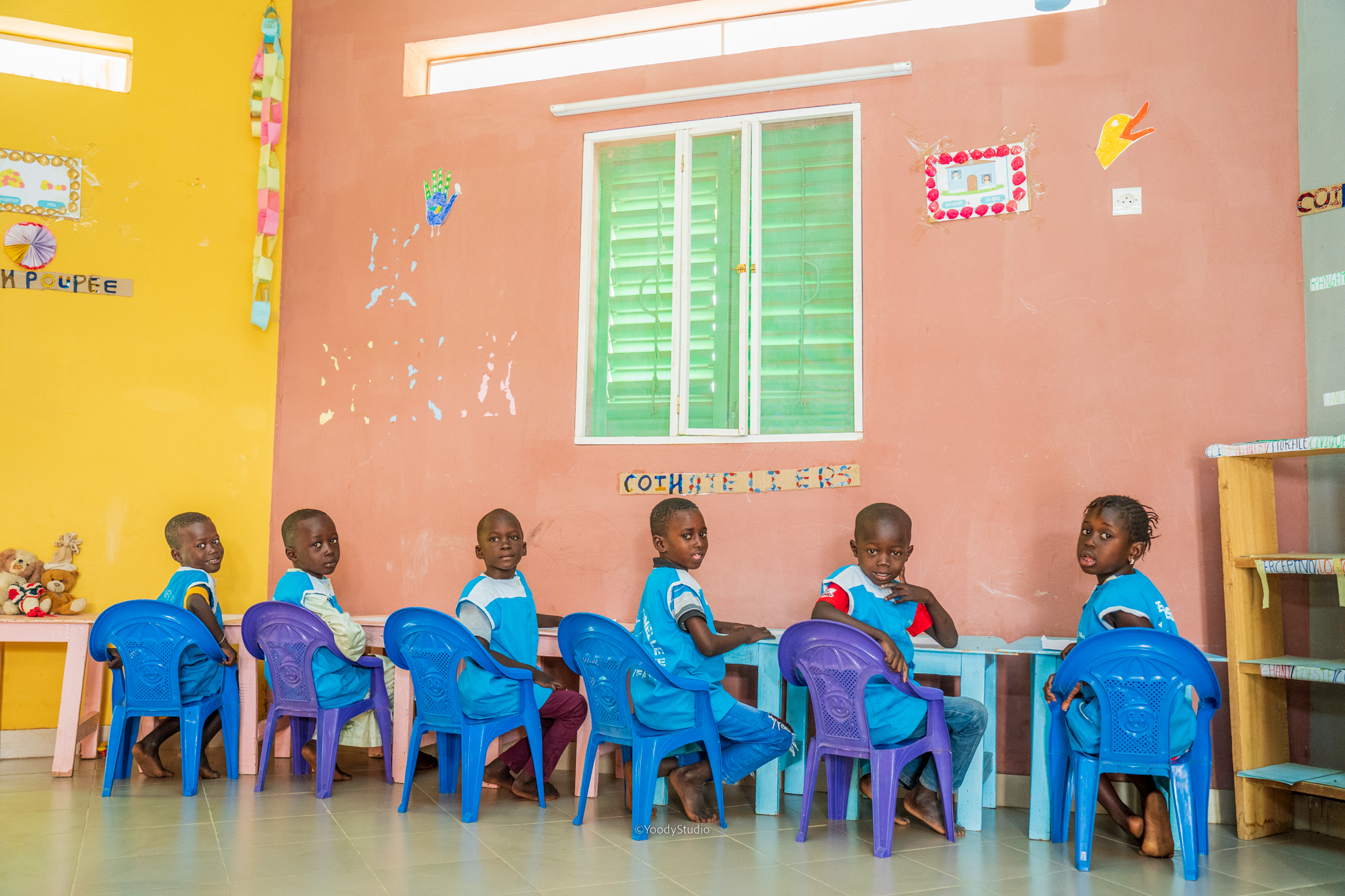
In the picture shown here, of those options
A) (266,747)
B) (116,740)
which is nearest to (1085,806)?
(266,747)

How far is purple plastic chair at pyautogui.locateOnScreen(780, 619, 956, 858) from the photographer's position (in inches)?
138

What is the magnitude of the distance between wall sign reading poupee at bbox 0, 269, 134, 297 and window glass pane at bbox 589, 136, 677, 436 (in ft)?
8.43

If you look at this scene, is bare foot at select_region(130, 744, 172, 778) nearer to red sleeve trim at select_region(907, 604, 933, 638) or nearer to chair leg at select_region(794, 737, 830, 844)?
chair leg at select_region(794, 737, 830, 844)

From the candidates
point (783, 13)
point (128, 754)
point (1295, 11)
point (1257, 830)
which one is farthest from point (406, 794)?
point (1295, 11)

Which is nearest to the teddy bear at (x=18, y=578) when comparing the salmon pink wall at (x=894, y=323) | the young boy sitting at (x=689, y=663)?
the salmon pink wall at (x=894, y=323)

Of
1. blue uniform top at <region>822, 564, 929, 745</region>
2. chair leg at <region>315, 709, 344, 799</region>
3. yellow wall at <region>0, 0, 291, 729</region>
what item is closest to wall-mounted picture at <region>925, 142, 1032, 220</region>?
blue uniform top at <region>822, 564, 929, 745</region>

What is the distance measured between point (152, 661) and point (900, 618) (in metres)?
3.11

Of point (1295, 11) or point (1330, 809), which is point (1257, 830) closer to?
point (1330, 809)

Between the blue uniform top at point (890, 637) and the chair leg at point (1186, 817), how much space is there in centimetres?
83

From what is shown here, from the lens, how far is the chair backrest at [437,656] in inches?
154

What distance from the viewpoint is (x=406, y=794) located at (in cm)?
399

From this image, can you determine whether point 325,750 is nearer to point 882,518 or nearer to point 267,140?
point 882,518

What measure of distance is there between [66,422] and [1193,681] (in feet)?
17.5

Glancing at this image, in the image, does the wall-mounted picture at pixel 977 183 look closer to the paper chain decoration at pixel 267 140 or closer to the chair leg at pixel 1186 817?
the chair leg at pixel 1186 817
